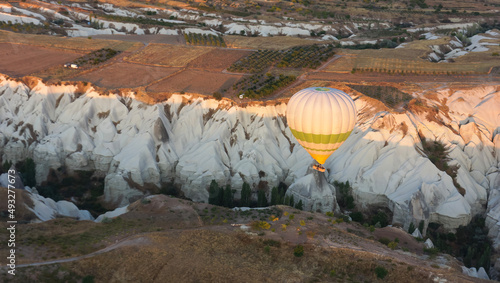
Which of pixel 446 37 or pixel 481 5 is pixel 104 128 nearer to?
pixel 446 37

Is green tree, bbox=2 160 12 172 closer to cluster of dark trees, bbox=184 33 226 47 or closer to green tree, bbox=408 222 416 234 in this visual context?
cluster of dark trees, bbox=184 33 226 47

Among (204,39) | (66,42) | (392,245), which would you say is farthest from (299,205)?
(66,42)

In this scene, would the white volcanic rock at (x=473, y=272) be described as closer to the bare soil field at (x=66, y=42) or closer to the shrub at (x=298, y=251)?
the shrub at (x=298, y=251)

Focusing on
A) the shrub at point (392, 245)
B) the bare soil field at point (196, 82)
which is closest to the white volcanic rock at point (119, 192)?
the bare soil field at point (196, 82)

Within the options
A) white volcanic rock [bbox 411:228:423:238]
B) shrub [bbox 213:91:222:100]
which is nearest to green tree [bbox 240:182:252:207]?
shrub [bbox 213:91:222:100]

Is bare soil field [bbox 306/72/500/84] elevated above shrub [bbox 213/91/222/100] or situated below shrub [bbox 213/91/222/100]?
above

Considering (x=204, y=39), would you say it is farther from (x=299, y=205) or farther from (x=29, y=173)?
(x=299, y=205)
